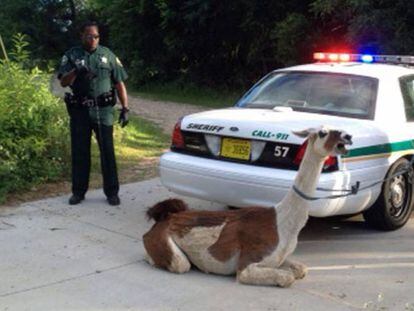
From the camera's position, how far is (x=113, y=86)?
6.97 m

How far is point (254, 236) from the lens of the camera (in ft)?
15.4

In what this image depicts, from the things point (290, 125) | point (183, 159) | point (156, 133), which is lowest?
point (156, 133)

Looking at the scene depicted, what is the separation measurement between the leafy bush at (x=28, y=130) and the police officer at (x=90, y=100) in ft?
2.81

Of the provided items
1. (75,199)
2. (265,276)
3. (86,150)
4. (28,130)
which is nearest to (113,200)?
(75,199)

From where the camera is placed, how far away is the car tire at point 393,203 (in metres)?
5.88

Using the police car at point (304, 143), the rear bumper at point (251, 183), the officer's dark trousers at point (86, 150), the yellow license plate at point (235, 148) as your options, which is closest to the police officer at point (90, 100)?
the officer's dark trousers at point (86, 150)

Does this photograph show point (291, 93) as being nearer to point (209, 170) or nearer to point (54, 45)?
point (209, 170)

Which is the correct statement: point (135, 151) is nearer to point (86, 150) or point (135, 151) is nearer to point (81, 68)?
point (86, 150)

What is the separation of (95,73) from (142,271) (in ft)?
8.07

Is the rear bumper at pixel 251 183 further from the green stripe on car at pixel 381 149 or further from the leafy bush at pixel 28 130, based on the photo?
the leafy bush at pixel 28 130

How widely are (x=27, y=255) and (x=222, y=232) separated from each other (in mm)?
1636

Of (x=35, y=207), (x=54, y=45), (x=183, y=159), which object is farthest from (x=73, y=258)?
(x=54, y=45)

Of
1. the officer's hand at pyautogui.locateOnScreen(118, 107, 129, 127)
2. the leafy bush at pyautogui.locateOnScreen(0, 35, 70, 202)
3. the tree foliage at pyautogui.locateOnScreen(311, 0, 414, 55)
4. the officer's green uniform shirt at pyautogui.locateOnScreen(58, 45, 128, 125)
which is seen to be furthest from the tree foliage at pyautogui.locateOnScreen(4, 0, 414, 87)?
the officer's green uniform shirt at pyautogui.locateOnScreen(58, 45, 128, 125)

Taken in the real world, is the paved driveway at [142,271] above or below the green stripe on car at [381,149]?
below
